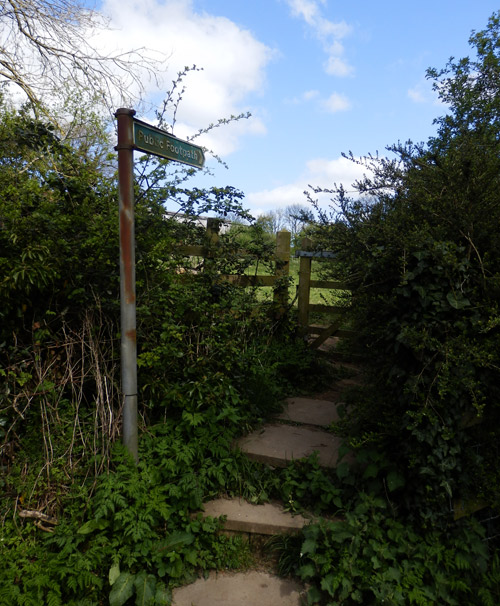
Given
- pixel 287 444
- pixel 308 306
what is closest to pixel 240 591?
pixel 287 444

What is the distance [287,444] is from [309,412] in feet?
2.84

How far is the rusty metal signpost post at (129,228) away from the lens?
2.86m

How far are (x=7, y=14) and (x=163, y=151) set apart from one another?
5.10 m

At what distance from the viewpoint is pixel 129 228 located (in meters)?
2.95

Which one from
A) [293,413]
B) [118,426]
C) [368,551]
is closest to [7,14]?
[118,426]

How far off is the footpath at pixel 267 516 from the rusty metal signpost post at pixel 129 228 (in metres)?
0.89

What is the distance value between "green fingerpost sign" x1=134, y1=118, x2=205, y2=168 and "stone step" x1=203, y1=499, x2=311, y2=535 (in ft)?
8.41

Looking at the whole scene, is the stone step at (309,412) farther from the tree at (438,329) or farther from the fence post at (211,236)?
the fence post at (211,236)

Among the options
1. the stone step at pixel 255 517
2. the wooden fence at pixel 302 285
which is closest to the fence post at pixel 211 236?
the wooden fence at pixel 302 285

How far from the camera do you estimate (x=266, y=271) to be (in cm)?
570

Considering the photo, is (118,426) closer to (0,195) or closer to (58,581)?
(58,581)

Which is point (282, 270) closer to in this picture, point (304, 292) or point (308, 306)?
point (304, 292)

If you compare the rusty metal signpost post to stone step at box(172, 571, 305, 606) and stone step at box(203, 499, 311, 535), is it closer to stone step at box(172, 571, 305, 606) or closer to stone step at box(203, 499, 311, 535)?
stone step at box(203, 499, 311, 535)

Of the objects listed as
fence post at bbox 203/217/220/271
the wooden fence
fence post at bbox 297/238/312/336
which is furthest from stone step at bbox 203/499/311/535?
fence post at bbox 297/238/312/336
